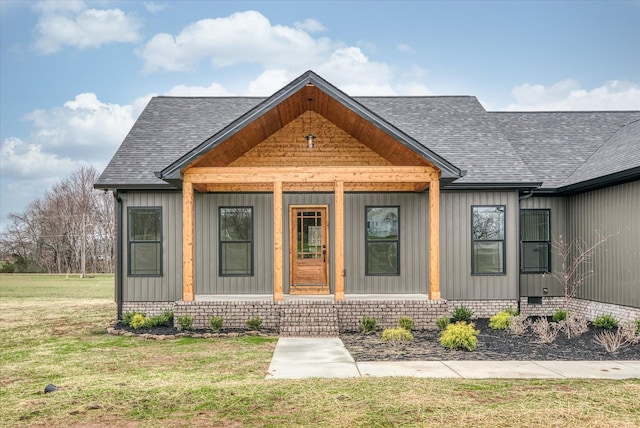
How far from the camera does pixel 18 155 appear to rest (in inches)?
1863

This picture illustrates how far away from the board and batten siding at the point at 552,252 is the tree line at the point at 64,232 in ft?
113

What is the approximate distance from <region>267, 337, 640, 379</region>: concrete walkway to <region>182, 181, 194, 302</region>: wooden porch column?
134 inches

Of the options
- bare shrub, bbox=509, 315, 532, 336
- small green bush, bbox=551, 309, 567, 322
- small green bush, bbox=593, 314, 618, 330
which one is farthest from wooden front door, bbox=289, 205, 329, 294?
small green bush, bbox=593, 314, 618, 330

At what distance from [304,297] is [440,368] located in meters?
5.35

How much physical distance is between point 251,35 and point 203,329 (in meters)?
24.5

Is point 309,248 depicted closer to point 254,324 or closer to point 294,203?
point 294,203

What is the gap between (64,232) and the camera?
4056 cm

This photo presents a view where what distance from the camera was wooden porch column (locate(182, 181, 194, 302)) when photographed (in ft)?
35.1

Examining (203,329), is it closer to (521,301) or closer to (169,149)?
(169,149)

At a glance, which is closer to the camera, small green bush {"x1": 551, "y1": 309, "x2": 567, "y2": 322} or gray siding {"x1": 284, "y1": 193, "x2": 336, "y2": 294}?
small green bush {"x1": 551, "y1": 309, "x2": 567, "y2": 322}

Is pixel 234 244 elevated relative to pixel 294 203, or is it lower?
lower

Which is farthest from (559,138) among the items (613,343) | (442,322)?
(613,343)

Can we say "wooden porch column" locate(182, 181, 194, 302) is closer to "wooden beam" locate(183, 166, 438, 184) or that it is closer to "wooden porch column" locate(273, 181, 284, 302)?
"wooden beam" locate(183, 166, 438, 184)

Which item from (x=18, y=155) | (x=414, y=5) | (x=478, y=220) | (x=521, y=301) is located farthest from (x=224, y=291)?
(x=18, y=155)
